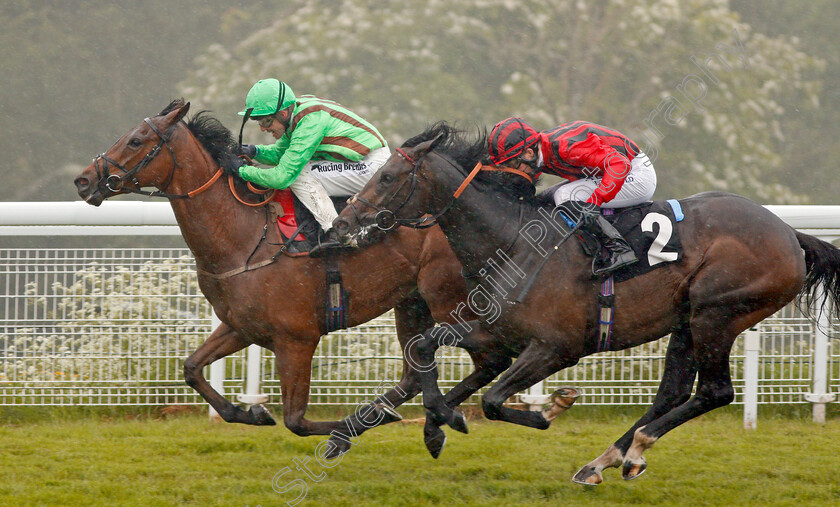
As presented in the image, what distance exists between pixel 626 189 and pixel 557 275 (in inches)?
21.1

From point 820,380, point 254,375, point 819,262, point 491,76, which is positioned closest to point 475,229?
point 819,262

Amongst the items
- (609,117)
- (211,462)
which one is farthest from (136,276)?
(609,117)

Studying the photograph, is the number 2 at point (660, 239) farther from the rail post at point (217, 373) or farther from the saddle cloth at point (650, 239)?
the rail post at point (217, 373)

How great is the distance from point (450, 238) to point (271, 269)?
924mm

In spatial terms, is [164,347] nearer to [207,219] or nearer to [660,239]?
[207,219]

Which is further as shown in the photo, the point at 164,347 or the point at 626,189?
the point at 164,347

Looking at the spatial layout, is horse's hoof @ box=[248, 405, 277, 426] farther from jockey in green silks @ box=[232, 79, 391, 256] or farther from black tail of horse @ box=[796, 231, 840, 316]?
black tail of horse @ box=[796, 231, 840, 316]

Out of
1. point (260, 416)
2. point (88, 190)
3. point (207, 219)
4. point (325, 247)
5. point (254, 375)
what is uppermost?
point (88, 190)

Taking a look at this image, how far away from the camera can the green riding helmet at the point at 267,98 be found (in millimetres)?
4414

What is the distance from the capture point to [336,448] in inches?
189

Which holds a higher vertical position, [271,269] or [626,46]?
[626,46]

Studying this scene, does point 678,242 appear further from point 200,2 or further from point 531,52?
point 200,2

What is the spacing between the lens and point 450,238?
4160 mm

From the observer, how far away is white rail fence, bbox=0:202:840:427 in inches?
223
